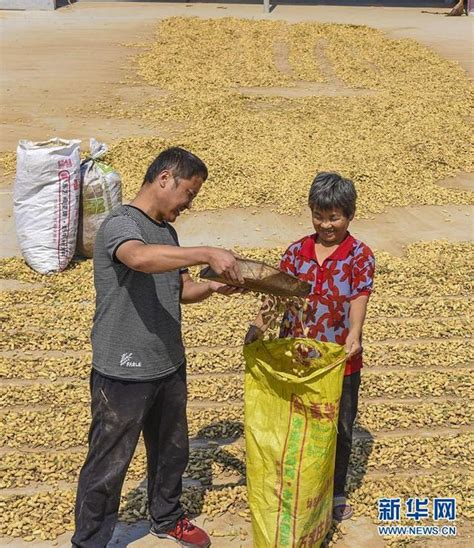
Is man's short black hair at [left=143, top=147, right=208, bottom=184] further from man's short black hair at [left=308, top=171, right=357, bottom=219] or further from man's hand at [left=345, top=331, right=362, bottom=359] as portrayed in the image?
man's hand at [left=345, top=331, right=362, bottom=359]

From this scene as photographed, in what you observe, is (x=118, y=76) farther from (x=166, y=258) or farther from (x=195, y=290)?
(x=166, y=258)

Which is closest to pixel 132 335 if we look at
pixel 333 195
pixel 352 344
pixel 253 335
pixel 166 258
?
pixel 166 258

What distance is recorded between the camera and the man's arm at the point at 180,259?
3453mm

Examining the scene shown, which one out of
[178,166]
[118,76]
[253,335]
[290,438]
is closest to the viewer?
[178,166]

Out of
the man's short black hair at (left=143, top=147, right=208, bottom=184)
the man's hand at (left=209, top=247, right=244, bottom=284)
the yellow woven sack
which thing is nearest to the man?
the man's short black hair at (left=143, top=147, right=208, bottom=184)

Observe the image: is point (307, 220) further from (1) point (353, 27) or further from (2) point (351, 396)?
(1) point (353, 27)

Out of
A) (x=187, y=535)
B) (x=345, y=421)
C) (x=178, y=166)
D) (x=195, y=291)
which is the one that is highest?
(x=178, y=166)

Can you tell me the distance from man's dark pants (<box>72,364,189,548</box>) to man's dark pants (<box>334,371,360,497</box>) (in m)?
0.82

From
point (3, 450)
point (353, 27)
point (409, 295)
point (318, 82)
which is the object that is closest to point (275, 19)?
point (353, 27)

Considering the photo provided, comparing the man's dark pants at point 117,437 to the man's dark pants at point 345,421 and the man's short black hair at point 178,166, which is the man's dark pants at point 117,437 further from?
the man's short black hair at point 178,166

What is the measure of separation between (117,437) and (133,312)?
614 mm

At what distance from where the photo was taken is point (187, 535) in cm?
435

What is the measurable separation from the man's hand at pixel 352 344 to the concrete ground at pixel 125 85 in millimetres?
1166

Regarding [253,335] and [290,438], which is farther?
[253,335]
